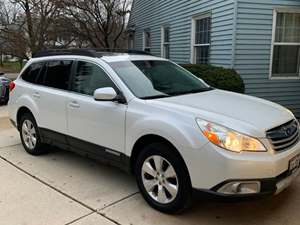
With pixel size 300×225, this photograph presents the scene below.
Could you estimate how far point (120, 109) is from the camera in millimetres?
3744

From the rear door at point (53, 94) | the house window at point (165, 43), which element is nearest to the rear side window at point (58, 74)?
the rear door at point (53, 94)

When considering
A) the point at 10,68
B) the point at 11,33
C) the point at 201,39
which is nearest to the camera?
the point at 201,39

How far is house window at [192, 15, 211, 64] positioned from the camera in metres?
9.46

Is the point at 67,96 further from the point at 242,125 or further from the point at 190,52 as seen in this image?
the point at 190,52

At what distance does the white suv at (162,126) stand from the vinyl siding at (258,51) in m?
3.94

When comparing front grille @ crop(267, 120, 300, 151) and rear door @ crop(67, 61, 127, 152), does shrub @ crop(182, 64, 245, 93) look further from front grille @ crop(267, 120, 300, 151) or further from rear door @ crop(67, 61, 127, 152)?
front grille @ crop(267, 120, 300, 151)

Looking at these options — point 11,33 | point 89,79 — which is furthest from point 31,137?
point 11,33

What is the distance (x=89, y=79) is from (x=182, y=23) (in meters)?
7.15

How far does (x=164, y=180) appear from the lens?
3.40 meters

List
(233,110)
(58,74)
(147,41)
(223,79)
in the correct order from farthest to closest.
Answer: (147,41), (223,79), (58,74), (233,110)

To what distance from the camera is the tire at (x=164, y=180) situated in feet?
10.5

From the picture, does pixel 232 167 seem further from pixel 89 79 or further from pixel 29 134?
pixel 29 134

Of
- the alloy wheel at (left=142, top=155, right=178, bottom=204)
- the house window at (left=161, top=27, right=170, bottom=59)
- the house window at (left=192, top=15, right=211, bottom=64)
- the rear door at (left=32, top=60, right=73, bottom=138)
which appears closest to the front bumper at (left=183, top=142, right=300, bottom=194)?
the alloy wheel at (left=142, top=155, right=178, bottom=204)

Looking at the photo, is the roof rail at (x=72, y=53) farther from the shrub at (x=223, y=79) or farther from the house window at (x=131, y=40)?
the house window at (x=131, y=40)
